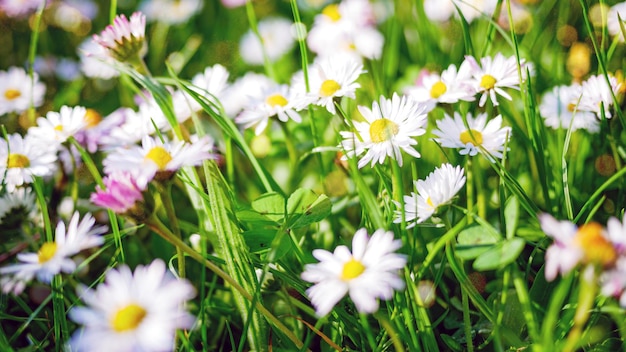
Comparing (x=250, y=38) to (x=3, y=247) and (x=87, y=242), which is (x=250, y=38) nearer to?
(x=3, y=247)

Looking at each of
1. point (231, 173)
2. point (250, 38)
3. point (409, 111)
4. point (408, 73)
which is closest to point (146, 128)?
point (231, 173)

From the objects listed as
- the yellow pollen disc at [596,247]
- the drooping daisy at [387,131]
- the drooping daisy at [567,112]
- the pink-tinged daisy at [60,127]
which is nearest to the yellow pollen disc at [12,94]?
the pink-tinged daisy at [60,127]

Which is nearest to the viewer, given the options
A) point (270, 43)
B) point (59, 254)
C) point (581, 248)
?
point (581, 248)

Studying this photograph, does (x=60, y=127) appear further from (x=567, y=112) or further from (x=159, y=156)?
(x=567, y=112)

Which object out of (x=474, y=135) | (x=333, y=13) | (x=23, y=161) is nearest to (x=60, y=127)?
(x=23, y=161)

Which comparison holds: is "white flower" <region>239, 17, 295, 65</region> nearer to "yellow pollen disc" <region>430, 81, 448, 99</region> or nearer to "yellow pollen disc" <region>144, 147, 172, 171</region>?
"yellow pollen disc" <region>430, 81, 448, 99</region>

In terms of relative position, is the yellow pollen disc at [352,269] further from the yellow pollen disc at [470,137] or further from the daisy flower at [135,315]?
the yellow pollen disc at [470,137]
